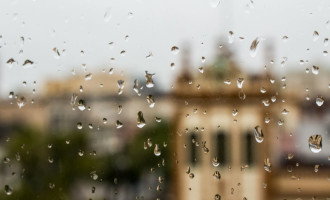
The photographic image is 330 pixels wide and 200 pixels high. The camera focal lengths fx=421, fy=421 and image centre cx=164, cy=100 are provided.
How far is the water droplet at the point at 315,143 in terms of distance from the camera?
2.17 ft

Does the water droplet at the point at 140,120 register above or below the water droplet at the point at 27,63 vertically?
below

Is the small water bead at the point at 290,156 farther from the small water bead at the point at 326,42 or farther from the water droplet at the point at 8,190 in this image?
the water droplet at the point at 8,190

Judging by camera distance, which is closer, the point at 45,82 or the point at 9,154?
the point at 9,154

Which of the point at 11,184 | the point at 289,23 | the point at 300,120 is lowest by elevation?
the point at 11,184

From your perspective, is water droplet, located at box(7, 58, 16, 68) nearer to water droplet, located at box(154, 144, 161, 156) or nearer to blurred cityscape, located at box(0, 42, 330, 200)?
blurred cityscape, located at box(0, 42, 330, 200)

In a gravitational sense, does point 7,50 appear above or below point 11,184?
above

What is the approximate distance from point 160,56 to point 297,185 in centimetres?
32

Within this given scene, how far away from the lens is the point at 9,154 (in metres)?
0.72

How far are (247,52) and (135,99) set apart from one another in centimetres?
23

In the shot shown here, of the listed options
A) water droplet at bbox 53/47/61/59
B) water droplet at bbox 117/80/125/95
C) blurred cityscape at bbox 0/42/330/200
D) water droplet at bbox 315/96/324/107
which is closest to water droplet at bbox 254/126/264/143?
blurred cityscape at bbox 0/42/330/200

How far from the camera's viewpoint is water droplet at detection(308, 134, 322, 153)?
0.66 m

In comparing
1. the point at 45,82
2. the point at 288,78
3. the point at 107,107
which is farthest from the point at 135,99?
the point at 288,78

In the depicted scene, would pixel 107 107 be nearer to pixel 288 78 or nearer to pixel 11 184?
pixel 11 184

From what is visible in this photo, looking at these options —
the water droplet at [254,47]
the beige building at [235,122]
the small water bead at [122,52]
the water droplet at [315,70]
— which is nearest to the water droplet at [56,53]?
the small water bead at [122,52]
